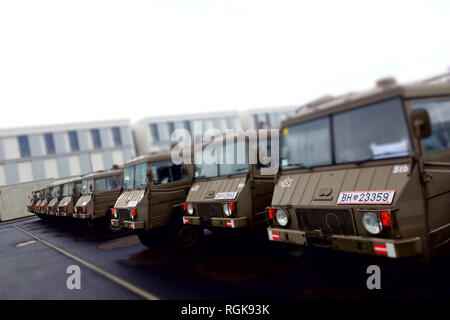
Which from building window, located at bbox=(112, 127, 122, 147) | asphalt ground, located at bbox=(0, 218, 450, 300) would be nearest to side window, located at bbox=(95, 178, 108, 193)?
asphalt ground, located at bbox=(0, 218, 450, 300)

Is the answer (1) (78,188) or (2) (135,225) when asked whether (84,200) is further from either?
(2) (135,225)

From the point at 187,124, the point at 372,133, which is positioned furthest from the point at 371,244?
the point at 187,124

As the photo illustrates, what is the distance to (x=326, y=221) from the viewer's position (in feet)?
15.8

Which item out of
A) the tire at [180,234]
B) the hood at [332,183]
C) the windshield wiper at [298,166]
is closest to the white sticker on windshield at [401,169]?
the hood at [332,183]

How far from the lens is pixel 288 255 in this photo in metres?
6.54

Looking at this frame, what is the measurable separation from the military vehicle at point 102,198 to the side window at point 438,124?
1123 centimetres

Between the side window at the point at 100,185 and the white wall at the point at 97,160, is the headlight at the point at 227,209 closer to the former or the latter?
→ the side window at the point at 100,185

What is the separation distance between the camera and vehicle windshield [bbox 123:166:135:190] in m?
9.41

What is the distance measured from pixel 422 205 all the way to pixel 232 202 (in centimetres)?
336

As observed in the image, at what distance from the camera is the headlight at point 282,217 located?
5312 millimetres

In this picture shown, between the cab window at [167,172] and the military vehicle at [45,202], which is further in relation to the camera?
the military vehicle at [45,202]

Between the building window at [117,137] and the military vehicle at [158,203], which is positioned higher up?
the building window at [117,137]

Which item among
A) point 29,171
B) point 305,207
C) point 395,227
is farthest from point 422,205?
point 29,171

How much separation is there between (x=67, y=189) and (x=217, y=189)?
1299 cm
